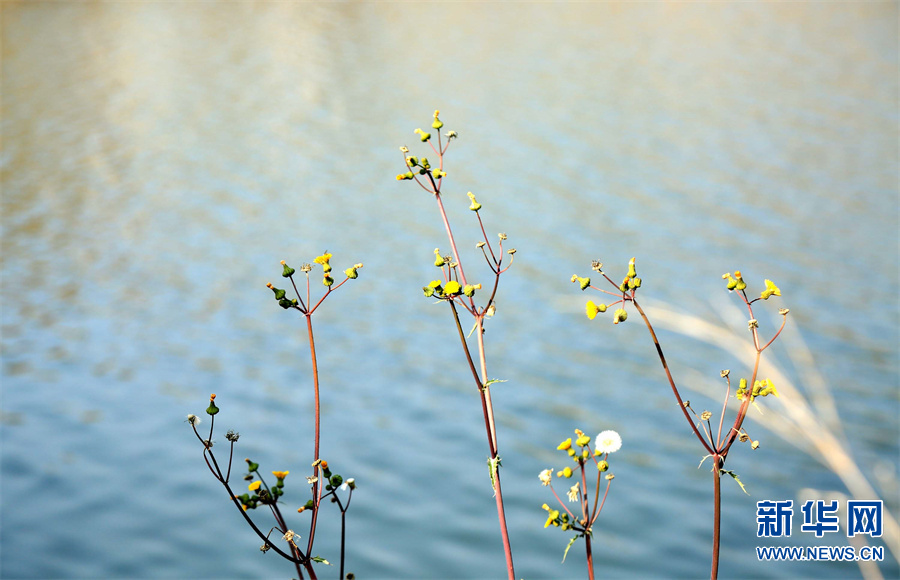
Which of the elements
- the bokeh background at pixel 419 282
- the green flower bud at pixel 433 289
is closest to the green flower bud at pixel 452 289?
the green flower bud at pixel 433 289

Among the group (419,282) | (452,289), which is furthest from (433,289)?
(419,282)

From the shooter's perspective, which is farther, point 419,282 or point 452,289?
point 419,282

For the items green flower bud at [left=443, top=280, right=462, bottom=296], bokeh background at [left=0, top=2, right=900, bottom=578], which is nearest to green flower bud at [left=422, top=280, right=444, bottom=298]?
green flower bud at [left=443, top=280, right=462, bottom=296]

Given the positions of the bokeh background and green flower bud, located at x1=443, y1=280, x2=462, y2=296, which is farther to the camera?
the bokeh background

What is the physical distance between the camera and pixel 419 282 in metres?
6.63

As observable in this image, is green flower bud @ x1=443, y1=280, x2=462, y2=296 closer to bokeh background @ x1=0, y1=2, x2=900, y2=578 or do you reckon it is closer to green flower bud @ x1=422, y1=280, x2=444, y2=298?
green flower bud @ x1=422, y1=280, x2=444, y2=298

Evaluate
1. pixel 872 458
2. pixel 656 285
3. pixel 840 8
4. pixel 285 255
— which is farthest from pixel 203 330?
pixel 840 8

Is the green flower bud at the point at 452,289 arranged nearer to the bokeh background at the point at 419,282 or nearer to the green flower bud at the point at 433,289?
the green flower bud at the point at 433,289

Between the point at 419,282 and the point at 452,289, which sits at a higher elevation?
the point at 419,282

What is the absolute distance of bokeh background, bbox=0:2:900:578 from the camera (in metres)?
4.38

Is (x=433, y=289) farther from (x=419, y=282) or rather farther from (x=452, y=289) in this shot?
(x=419, y=282)

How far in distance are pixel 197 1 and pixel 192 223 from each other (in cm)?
1337

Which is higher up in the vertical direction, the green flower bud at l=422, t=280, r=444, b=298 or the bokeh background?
the bokeh background

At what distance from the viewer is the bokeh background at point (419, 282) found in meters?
4.38
